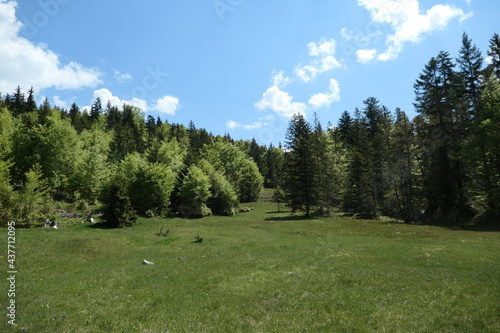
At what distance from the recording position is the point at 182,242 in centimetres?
3025

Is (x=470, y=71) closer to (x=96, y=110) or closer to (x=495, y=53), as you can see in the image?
(x=495, y=53)

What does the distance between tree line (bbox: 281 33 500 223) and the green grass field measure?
18958 millimetres

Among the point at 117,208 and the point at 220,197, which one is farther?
the point at 220,197

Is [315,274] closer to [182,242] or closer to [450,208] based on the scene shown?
[182,242]

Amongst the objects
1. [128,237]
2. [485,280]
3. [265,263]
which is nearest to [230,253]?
[265,263]

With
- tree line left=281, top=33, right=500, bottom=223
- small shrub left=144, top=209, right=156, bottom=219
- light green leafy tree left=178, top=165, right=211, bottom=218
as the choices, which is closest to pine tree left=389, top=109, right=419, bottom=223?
tree line left=281, top=33, right=500, bottom=223

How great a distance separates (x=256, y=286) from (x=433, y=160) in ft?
158

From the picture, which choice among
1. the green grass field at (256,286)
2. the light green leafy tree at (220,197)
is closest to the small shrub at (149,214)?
the light green leafy tree at (220,197)

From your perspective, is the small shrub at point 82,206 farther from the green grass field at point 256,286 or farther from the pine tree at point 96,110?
the pine tree at point 96,110

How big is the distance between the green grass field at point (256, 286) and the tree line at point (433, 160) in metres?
19.0

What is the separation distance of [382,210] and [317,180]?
57.2ft

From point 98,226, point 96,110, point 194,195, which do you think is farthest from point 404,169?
point 96,110

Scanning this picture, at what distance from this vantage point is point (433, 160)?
48.8 meters

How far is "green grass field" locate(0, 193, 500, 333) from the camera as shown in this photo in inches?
388
